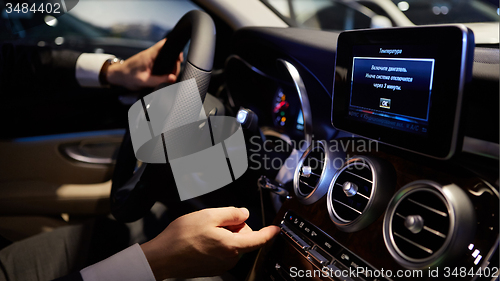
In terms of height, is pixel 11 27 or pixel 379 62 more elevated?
pixel 11 27

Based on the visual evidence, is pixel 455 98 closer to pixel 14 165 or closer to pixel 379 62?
pixel 379 62

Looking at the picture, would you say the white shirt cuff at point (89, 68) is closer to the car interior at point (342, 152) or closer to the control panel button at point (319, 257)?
the car interior at point (342, 152)

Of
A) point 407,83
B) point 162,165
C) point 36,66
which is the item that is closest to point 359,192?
point 407,83

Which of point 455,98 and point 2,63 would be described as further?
point 2,63

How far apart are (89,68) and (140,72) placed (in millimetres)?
300

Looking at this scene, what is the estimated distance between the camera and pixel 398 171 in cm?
61

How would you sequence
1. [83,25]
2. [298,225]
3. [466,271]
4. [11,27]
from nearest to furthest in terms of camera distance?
[466,271], [298,225], [11,27], [83,25]

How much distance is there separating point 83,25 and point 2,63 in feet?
2.09

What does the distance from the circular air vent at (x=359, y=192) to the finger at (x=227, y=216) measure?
0.19m

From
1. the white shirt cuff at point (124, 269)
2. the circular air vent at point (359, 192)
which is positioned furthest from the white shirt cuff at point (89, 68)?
the circular air vent at point (359, 192)

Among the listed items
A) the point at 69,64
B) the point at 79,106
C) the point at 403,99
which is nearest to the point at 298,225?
the point at 403,99

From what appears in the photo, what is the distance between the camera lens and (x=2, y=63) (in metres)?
1.37

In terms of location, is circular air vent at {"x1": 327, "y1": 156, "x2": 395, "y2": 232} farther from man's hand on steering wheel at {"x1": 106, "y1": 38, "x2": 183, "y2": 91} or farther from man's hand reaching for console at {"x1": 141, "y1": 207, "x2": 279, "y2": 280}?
man's hand on steering wheel at {"x1": 106, "y1": 38, "x2": 183, "y2": 91}

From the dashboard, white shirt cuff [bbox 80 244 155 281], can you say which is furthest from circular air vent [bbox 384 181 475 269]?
white shirt cuff [bbox 80 244 155 281]
